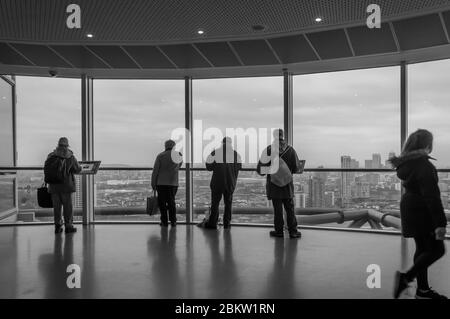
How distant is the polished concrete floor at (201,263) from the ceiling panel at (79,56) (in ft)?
9.64

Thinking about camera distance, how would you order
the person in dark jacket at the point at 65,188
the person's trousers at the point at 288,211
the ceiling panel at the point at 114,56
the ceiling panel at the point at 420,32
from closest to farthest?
1. the ceiling panel at the point at 420,32
2. the person's trousers at the point at 288,211
3. the person in dark jacket at the point at 65,188
4. the ceiling panel at the point at 114,56

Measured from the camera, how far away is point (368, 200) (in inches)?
271

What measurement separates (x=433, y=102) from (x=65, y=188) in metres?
6.13

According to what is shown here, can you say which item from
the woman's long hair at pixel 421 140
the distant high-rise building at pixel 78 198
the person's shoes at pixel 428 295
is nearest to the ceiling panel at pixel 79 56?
the distant high-rise building at pixel 78 198

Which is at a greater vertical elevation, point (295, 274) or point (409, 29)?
point (409, 29)

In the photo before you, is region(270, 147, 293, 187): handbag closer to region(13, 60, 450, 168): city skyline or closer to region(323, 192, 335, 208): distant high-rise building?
region(13, 60, 450, 168): city skyline

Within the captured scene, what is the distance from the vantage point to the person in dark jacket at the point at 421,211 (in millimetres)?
3072

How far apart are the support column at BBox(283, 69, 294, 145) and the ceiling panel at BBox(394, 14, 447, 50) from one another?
201 centimetres

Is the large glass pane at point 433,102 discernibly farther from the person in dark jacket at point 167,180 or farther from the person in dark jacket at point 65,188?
the person in dark jacket at point 65,188

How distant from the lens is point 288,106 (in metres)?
7.18
